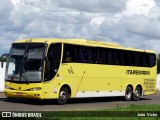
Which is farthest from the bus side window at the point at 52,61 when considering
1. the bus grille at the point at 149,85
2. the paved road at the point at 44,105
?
the bus grille at the point at 149,85

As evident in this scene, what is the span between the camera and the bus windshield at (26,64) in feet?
72.1

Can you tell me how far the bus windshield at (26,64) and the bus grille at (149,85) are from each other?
1100 cm

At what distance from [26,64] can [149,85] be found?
12003mm

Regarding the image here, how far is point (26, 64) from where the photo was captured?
22188mm

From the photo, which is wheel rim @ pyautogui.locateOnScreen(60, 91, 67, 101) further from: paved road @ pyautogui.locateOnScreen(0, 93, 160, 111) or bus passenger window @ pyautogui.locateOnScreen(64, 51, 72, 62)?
bus passenger window @ pyautogui.locateOnScreen(64, 51, 72, 62)

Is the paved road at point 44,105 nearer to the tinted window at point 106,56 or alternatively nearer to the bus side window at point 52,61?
the bus side window at point 52,61

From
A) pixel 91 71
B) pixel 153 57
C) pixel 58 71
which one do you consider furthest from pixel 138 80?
pixel 58 71

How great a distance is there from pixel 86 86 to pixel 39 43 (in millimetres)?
4253

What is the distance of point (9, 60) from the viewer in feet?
76.2

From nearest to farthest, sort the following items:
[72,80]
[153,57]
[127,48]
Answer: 1. [72,80]
2. [127,48]
3. [153,57]

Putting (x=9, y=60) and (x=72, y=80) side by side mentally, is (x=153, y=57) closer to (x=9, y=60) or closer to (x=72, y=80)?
(x=72, y=80)

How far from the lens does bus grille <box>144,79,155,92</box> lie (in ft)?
102

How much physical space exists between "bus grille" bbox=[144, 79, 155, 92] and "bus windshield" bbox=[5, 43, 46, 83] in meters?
11.0

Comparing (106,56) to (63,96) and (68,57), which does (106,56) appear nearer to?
(68,57)
